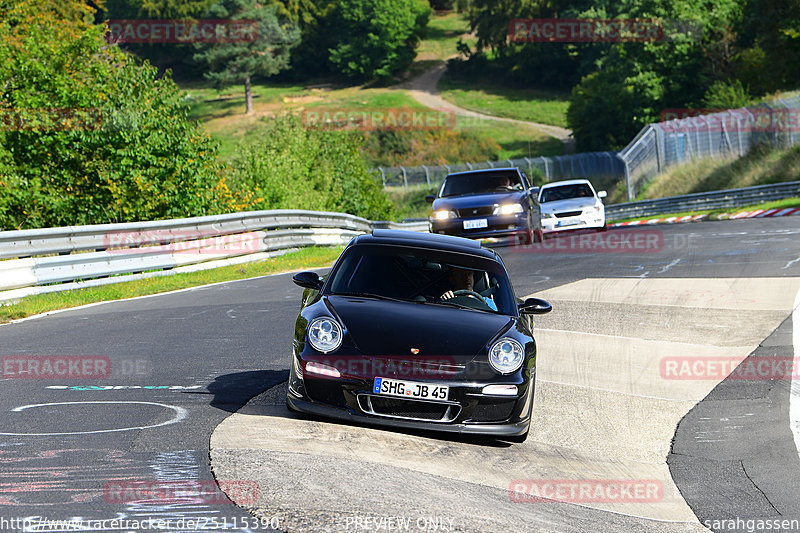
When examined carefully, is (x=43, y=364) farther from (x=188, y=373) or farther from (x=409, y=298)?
(x=409, y=298)

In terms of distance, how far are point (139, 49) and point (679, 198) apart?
10575cm

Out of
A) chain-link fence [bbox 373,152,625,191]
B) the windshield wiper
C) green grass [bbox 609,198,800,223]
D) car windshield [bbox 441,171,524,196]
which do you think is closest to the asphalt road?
the windshield wiper

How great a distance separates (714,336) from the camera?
11.4 metres

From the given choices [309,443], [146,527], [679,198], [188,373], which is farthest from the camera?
[679,198]

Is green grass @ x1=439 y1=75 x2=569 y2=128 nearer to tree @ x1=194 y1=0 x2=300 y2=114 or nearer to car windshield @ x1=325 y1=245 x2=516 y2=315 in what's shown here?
tree @ x1=194 y1=0 x2=300 y2=114

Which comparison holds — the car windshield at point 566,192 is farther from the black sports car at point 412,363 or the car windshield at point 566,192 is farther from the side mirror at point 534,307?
the black sports car at point 412,363

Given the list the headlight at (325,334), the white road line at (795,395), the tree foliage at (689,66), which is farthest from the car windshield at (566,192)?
the tree foliage at (689,66)

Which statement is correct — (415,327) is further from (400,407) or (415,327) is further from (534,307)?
(534,307)

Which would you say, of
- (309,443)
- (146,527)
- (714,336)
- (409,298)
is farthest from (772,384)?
(146,527)

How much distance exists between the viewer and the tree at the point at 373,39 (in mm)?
118750

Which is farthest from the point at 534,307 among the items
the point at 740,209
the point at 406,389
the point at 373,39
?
the point at 373,39

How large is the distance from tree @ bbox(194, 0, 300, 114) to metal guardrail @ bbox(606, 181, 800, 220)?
7272 centimetres

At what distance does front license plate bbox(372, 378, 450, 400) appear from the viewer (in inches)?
259

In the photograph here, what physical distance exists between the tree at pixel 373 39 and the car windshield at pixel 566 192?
93297mm
